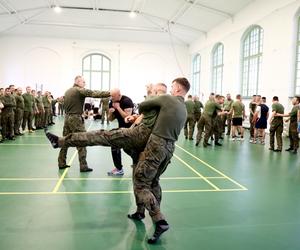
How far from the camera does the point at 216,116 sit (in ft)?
37.6

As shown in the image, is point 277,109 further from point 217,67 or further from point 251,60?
point 217,67

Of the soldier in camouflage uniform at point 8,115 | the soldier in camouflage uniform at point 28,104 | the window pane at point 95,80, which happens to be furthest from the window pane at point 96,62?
the soldier in camouflage uniform at point 8,115

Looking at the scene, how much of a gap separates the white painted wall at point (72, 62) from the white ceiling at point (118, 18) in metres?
0.76

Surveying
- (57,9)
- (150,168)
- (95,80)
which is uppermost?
(57,9)

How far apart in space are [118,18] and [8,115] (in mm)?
13599

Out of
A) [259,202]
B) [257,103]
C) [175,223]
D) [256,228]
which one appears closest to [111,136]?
[175,223]

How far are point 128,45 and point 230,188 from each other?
2326 cm

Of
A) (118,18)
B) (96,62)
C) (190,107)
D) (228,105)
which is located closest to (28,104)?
(190,107)

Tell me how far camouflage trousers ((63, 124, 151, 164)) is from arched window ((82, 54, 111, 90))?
2427 centimetres

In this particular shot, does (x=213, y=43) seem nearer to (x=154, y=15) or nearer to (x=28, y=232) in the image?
(x=154, y=15)

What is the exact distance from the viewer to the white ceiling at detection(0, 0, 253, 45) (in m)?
19.2

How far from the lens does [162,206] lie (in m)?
4.70

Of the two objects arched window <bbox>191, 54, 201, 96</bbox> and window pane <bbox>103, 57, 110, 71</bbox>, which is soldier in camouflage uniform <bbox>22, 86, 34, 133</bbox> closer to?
window pane <bbox>103, 57, 110, 71</bbox>

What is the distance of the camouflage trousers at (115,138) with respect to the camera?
3629mm
